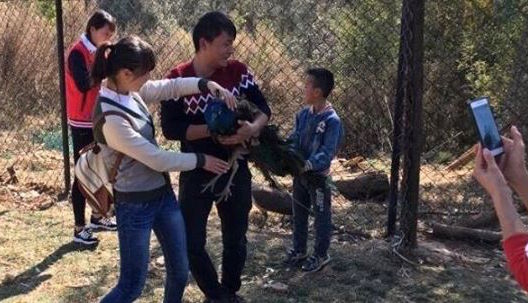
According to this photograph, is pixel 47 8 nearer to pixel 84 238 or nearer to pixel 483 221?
pixel 84 238

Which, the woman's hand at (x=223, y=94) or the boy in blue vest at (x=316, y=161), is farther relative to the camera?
the boy in blue vest at (x=316, y=161)

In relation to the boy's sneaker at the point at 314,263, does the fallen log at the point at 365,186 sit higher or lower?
higher

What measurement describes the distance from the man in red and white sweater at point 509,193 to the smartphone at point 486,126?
0.03 meters

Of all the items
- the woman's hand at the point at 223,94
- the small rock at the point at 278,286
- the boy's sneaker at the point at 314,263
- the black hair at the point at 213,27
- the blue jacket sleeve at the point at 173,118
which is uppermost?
the black hair at the point at 213,27

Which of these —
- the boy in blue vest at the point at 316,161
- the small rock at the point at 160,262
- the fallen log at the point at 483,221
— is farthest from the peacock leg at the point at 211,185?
the fallen log at the point at 483,221

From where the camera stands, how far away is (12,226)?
18.4 feet

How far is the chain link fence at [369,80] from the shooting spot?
6172 millimetres

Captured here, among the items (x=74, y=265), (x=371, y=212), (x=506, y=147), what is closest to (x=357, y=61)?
(x=371, y=212)

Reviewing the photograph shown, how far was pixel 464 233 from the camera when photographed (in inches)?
198

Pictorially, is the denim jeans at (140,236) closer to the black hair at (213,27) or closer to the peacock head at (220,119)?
the peacock head at (220,119)

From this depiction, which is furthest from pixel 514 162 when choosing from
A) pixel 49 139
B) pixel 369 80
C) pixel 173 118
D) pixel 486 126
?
pixel 49 139

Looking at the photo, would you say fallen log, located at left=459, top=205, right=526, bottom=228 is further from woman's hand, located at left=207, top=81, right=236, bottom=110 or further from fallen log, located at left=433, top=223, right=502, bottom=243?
woman's hand, located at left=207, top=81, right=236, bottom=110

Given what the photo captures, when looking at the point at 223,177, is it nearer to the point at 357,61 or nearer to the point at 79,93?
the point at 79,93

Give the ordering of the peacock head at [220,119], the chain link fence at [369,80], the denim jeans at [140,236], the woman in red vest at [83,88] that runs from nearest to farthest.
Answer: the denim jeans at [140,236]
the peacock head at [220,119]
the woman in red vest at [83,88]
the chain link fence at [369,80]
